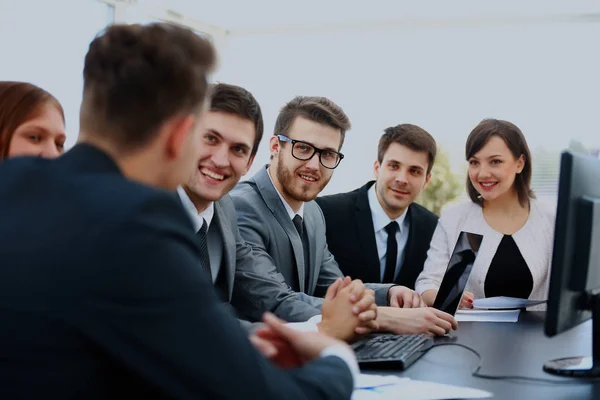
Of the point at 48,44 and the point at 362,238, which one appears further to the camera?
the point at 48,44

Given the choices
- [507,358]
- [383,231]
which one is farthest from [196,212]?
[383,231]

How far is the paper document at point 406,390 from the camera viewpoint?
1501mm

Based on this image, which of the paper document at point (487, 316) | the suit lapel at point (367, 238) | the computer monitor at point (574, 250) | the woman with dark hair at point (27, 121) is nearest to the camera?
the computer monitor at point (574, 250)

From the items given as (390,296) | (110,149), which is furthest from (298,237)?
(110,149)

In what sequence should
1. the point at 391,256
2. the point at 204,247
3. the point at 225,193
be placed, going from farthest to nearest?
the point at 391,256 < the point at 225,193 < the point at 204,247

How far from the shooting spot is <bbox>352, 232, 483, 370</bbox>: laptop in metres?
1.84

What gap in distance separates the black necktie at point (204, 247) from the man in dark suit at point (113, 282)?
1338 mm

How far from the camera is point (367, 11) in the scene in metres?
6.73

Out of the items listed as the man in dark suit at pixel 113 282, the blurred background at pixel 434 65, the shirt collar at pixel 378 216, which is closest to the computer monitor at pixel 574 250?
the man in dark suit at pixel 113 282

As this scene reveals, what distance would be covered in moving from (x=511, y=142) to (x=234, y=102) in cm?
170

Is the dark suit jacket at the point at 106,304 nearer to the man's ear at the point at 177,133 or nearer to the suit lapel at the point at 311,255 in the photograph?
the man's ear at the point at 177,133

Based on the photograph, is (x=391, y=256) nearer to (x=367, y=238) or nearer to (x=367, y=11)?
(x=367, y=238)

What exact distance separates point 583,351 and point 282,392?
1397 mm

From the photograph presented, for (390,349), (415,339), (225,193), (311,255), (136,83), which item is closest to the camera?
(136,83)
